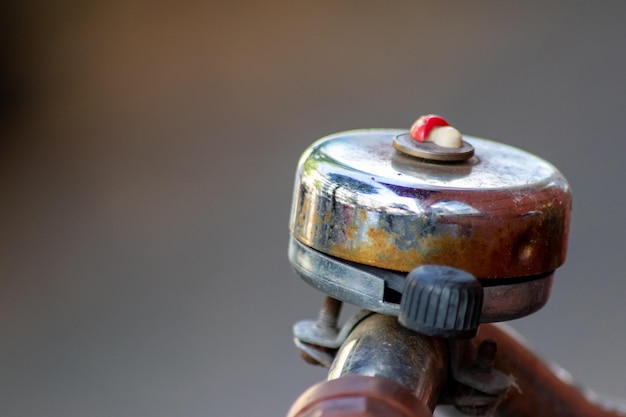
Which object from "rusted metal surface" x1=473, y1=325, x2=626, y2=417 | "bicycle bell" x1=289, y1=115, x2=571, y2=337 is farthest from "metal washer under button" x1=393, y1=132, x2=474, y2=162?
"rusted metal surface" x1=473, y1=325, x2=626, y2=417

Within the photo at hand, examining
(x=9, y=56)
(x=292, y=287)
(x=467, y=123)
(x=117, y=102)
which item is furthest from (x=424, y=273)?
(x=9, y=56)

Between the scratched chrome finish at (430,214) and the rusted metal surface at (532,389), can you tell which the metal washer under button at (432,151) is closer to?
the scratched chrome finish at (430,214)

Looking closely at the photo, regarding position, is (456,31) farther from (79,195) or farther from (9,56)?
(9,56)

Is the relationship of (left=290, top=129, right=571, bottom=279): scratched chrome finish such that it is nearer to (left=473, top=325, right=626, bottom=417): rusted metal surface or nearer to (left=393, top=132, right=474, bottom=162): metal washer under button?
(left=393, top=132, right=474, bottom=162): metal washer under button

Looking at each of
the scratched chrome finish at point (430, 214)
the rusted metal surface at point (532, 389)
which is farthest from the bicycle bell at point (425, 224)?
the rusted metal surface at point (532, 389)

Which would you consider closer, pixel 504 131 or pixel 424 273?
pixel 424 273

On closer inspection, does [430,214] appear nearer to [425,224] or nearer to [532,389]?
[425,224]
